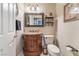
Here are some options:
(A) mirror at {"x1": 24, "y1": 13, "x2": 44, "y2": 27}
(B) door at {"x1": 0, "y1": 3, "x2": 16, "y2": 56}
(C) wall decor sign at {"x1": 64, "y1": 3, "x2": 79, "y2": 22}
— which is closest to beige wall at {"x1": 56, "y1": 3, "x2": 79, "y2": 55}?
(C) wall decor sign at {"x1": 64, "y1": 3, "x2": 79, "y2": 22}

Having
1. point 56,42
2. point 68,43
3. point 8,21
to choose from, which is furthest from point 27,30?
point 68,43

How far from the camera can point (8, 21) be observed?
1136mm

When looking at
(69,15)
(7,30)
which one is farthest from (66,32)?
(7,30)

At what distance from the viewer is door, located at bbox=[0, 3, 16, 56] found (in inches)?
42.1

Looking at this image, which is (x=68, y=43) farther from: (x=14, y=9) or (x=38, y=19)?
(x=14, y=9)

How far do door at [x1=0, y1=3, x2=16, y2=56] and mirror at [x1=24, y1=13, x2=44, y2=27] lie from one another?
0.14 m

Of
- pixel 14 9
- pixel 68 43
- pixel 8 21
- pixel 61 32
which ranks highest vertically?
pixel 14 9

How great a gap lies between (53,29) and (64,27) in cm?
14

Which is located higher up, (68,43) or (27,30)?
(27,30)

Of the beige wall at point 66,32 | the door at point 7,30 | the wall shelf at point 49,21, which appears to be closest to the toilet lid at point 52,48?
the beige wall at point 66,32

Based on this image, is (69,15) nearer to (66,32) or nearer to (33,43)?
(66,32)

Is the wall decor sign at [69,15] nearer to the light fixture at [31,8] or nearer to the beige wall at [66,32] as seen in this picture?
the beige wall at [66,32]

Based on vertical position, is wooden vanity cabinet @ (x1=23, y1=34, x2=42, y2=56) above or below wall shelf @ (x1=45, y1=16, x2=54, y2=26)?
below

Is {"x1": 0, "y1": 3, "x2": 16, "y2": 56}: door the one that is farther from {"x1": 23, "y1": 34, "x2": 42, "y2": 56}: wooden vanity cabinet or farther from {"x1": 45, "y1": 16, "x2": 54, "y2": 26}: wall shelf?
{"x1": 45, "y1": 16, "x2": 54, "y2": 26}: wall shelf
